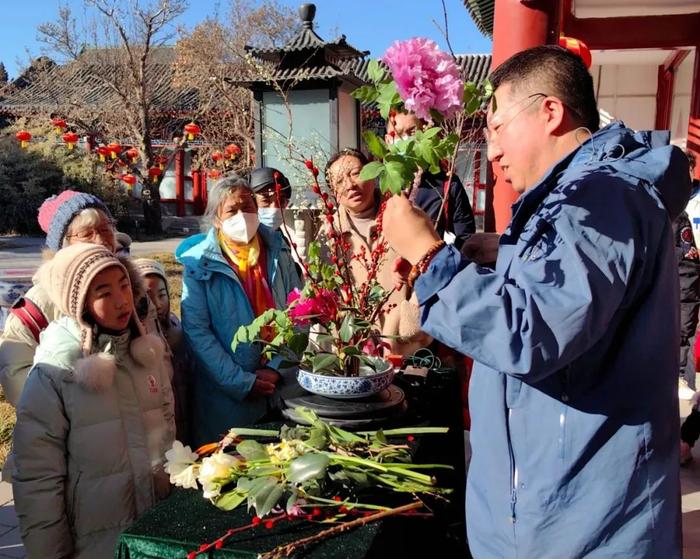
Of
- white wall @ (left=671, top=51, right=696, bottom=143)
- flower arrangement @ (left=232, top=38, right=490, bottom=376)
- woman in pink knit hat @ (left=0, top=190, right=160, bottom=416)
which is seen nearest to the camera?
flower arrangement @ (left=232, top=38, right=490, bottom=376)

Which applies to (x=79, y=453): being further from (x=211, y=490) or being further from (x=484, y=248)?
(x=484, y=248)

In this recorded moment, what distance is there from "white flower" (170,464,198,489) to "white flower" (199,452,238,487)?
4 centimetres

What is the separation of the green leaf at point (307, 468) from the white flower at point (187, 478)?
0.23 metres

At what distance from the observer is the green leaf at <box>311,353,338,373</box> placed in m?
1.47

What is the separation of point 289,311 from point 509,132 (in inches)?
28.0

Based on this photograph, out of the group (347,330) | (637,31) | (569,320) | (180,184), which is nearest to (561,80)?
(569,320)

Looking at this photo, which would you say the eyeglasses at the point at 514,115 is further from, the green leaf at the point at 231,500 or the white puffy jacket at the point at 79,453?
the white puffy jacket at the point at 79,453

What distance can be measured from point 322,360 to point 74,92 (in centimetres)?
2342

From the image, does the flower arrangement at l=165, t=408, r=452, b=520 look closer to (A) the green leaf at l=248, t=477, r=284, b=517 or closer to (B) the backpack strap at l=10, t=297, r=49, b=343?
(A) the green leaf at l=248, t=477, r=284, b=517

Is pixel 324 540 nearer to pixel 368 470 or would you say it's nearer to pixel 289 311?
pixel 368 470

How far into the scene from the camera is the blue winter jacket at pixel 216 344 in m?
2.32

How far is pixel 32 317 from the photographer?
2.23 meters

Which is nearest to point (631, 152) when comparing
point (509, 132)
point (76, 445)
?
point (509, 132)

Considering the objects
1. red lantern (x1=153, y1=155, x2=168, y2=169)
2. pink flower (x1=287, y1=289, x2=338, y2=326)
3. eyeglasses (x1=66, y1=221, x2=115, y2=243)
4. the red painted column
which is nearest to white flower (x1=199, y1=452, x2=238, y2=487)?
pink flower (x1=287, y1=289, x2=338, y2=326)
